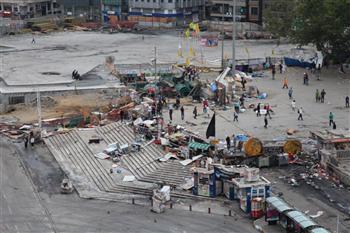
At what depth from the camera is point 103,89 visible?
6762cm

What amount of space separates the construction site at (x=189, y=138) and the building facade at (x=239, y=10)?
34524 mm

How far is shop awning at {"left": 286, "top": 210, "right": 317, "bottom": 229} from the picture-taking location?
107 feet

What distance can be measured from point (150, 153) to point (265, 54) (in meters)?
46.1

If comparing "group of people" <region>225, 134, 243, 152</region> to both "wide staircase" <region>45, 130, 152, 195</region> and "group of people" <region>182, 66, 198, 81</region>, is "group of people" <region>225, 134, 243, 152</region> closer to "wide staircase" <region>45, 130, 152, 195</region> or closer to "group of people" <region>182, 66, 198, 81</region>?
"wide staircase" <region>45, 130, 152, 195</region>

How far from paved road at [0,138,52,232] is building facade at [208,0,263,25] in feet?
244

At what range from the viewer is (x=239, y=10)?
4643 inches

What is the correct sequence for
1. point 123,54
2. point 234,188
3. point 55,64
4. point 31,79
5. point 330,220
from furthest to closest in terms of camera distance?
point 123,54
point 55,64
point 31,79
point 234,188
point 330,220

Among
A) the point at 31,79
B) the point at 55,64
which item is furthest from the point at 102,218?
the point at 55,64

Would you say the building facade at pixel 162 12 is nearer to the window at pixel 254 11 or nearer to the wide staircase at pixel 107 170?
the window at pixel 254 11

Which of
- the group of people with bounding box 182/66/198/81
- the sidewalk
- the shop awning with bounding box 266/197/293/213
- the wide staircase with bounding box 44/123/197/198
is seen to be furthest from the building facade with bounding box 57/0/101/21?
the shop awning with bounding box 266/197/293/213

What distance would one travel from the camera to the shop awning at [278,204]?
34625 mm

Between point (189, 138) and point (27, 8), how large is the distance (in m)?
90.2

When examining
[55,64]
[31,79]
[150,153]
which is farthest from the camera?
[55,64]

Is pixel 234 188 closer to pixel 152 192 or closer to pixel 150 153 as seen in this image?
pixel 152 192
